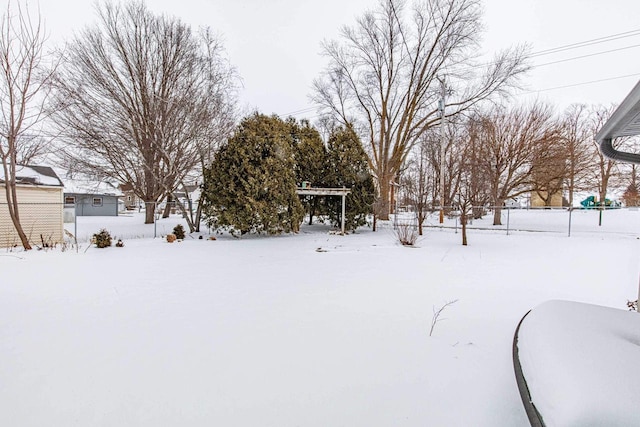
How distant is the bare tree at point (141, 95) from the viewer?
407 inches

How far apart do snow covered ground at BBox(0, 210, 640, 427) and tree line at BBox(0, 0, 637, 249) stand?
4.19 m

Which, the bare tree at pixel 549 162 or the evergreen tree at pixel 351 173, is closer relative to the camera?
the evergreen tree at pixel 351 173

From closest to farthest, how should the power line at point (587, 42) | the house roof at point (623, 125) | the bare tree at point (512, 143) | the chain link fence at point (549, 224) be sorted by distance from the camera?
1. the house roof at point (623, 125)
2. the chain link fence at point (549, 224)
3. the power line at point (587, 42)
4. the bare tree at point (512, 143)

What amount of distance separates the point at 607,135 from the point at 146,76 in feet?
46.0

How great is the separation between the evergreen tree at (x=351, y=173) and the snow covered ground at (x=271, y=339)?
545cm

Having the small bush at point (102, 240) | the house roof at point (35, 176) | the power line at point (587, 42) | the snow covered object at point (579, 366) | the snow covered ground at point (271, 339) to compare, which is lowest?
the snow covered ground at point (271, 339)

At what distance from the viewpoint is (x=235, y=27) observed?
41.3 ft

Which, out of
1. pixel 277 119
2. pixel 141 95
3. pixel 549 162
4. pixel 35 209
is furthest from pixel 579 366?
pixel 549 162

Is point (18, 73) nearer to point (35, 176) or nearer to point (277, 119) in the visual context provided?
point (35, 176)

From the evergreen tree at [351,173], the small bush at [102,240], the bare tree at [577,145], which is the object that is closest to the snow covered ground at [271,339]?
the small bush at [102,240]

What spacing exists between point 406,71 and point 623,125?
15.8 m

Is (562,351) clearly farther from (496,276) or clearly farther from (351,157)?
(351,157)

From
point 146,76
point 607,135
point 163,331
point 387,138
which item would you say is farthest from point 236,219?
point 387,138

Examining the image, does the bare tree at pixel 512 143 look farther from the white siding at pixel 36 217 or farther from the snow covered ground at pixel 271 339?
the white siding at pixel 36 217
